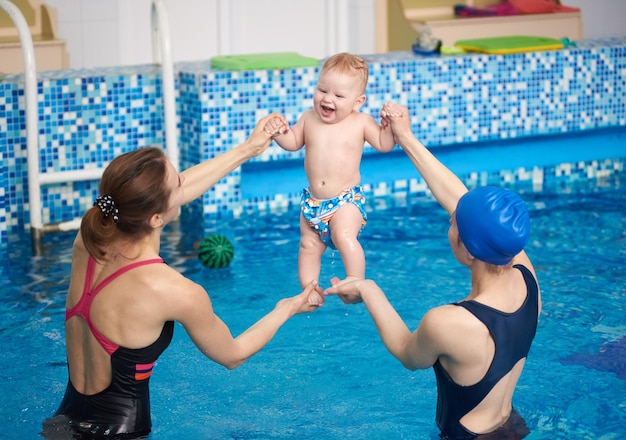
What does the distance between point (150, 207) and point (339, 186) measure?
1.47 metres

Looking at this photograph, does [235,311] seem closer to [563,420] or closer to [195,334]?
[563,420]

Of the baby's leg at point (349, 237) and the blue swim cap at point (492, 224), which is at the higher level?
the blue swim cap at point (492, 224)

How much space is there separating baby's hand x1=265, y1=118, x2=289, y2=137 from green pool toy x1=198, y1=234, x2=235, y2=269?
7.99ft

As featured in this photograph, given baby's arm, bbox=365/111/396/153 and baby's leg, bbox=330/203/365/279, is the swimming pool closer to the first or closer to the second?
baby's leg, bbox=330/203/365/279

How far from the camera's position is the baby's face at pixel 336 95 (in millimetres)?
4320

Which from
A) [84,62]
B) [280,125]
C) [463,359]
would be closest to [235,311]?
[280,125]

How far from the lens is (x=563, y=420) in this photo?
459 centimetres

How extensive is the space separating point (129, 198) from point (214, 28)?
28.7 feet

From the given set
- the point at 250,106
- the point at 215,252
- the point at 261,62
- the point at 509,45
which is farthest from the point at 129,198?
the point at 509,45

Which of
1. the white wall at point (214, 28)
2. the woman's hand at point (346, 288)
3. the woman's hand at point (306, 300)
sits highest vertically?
the white wall at point (214, 28)

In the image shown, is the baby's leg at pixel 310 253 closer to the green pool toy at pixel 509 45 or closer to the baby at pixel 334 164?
the baby at pixel 334 164

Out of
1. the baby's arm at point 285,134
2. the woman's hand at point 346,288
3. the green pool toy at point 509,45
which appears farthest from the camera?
the green pool toy at point 509,45

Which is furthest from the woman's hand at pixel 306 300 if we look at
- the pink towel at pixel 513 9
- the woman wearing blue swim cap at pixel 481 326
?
the pink towel at pixel 513 9

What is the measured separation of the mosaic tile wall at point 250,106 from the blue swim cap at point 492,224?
16.0 ft
